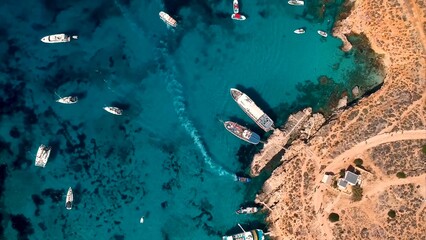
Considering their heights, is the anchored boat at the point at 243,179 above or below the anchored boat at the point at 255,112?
below

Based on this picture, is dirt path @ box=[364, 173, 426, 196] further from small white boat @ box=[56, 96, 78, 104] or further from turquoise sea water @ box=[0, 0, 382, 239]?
small white boat @ box=[56, 96, 78, 104]

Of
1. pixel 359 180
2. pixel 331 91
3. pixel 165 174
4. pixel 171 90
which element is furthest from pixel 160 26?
pixel 359 180

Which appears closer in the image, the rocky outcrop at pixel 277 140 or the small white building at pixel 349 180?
the small white building at pixel 349 180

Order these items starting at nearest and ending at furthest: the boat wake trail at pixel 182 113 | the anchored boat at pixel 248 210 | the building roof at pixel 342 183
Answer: the building roof at pixel 342 183, the anchored boat at pixel 248 210, the boat wake trail at pixel 182 113

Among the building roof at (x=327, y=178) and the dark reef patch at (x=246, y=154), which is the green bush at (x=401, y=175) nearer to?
the building roof at (x=327, y=178)

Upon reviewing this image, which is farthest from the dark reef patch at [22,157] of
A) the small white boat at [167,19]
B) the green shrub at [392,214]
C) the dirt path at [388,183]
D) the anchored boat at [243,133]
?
the green shrub at [392,214]

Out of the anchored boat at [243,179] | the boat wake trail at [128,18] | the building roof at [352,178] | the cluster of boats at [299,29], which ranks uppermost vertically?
the cluster of boats at [299,29]

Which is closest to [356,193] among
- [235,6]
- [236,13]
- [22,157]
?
[236,13]

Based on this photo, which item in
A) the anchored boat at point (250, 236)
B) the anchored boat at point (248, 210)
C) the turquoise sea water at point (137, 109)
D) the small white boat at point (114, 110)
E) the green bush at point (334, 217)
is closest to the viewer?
the green bush at point (334, 217)
